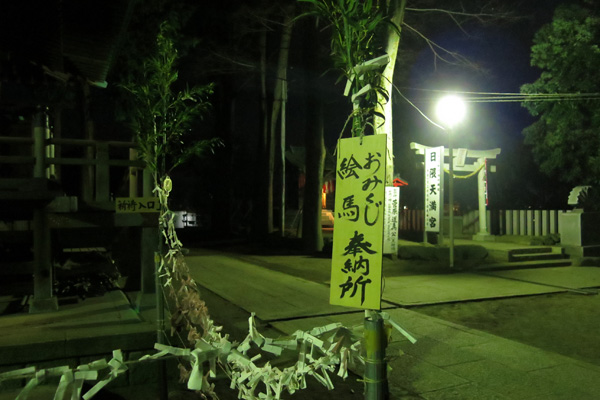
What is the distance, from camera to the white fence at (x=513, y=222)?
18906mm

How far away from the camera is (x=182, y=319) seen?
5.16 metres

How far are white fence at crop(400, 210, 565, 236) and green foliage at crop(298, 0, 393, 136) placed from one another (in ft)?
53.6

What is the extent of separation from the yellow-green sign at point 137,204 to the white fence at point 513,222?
15954mm

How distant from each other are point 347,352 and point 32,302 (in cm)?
494

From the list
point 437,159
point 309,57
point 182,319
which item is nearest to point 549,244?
point 437,159

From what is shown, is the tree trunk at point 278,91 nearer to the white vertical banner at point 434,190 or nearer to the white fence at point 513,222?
the white fence at point 513,222

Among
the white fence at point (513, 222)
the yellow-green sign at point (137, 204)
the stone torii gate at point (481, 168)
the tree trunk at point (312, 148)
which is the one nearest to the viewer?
the yellow-green sign at point (137, 204)

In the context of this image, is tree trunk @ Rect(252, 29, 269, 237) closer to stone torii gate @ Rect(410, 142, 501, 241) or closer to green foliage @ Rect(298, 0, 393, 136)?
stone torii gate @ Rect(410, 142, 501, 241)

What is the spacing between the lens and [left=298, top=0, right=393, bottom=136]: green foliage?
3.68m

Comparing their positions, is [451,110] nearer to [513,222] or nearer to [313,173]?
[313,173]

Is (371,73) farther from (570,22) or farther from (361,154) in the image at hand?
(570,22)

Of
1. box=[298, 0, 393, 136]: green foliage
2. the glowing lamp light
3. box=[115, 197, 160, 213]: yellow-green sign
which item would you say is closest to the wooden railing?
box=[115, 197, 160, 213]: yellow-green sign

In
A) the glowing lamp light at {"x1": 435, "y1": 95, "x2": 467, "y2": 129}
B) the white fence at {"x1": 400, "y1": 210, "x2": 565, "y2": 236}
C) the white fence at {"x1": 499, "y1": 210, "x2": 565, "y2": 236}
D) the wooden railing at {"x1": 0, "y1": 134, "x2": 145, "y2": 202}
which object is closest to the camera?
the wooden railing at {"x1": 0, "y1": 134, "x2": 145, "y2": 202}

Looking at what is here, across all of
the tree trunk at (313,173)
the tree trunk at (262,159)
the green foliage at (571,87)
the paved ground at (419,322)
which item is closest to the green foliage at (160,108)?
the paved ground at (419,322)
